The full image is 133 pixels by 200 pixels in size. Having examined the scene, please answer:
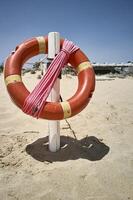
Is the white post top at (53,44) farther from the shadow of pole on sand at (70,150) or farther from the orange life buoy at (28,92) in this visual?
the shadow of pole on sand at (70,150)

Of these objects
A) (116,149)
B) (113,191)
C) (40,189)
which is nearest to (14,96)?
(40,189)

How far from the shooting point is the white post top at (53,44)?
2709 millimetres

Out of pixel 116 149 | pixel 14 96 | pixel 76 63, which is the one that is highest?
pixel 76 63

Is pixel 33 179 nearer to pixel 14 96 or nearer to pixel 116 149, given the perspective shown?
pixel 14 96

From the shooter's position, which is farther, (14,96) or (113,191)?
(14,96)

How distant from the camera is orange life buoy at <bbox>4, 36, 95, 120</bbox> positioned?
2486 mm

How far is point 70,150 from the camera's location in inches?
120

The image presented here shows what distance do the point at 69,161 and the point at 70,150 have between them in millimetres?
288

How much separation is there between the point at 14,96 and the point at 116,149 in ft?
5.48

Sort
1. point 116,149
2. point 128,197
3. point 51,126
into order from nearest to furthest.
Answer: point 128,197, point 51,126, point 116,149

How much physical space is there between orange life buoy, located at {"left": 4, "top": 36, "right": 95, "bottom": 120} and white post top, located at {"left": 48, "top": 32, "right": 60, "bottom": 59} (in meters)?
0.08

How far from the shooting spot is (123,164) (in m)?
2.75

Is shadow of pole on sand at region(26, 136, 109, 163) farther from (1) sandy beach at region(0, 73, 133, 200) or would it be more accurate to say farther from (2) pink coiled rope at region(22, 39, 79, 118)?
(2) pink coiled rope at region(22, 39, 79, 118)

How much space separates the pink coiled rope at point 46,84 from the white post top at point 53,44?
69 mm
